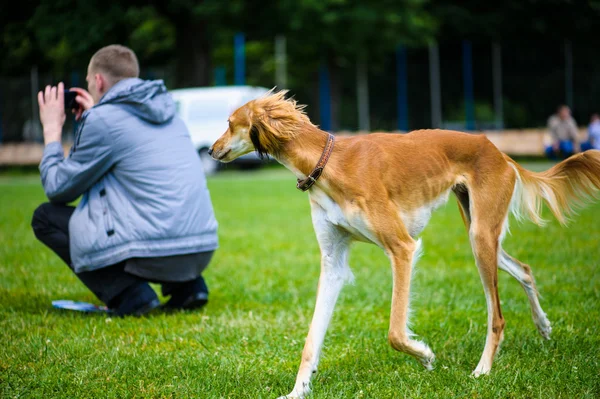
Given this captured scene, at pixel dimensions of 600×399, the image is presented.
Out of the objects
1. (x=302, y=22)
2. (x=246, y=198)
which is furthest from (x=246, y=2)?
(x=246, y=198)

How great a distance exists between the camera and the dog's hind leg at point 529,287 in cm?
476

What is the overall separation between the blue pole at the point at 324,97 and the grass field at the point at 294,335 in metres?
21.4

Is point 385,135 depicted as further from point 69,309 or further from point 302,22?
point 302,22

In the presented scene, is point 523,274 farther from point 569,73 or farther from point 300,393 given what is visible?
point 569,73

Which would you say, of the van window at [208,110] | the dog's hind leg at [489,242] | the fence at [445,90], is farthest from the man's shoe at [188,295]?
the fence at [445,90]

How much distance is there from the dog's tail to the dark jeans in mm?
2805

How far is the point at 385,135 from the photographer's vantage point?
4.45 metres

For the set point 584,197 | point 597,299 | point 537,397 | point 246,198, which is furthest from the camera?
point 246,198

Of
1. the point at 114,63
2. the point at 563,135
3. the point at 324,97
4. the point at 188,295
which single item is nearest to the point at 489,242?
the point at 188,295

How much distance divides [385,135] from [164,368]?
199cm

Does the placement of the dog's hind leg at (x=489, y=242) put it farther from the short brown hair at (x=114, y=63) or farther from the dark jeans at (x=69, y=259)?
the short brown hair at (x=114, y=63)

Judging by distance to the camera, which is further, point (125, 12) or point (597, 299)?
point (125, 12)

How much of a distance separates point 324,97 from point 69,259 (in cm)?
2533

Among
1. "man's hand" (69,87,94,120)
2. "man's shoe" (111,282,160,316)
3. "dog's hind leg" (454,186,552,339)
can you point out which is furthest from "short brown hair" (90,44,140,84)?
"dog's hind leg" (454,186,552,339)
